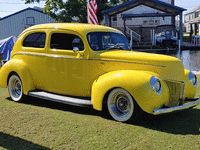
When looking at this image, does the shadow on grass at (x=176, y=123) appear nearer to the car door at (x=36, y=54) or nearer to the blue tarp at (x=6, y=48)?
the car door at (x=36, y=54)

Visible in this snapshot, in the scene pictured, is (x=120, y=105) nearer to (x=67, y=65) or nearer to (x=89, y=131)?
(x=89, y=131)

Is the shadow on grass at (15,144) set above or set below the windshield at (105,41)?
below

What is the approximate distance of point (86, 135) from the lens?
386 cm

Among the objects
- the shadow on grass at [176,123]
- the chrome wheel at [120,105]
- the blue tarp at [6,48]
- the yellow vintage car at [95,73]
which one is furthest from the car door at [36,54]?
the blue tarp at [6,48]

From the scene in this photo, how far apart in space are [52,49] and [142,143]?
300 centimetres

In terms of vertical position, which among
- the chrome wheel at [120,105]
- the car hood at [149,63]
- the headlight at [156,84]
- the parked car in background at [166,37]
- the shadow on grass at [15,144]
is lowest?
the shadow on grass at [15,144]

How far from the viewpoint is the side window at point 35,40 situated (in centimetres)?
565

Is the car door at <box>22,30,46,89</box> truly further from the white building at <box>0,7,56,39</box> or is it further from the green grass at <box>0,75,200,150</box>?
the white building at <box>0,7,56,39</box>

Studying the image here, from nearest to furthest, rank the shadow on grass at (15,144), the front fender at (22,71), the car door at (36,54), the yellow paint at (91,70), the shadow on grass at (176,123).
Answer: the shadow on grass at (15,144), the shadow on grass at (176,123), the yellow paint at (91,70), the car door at (36,54), the front fender at (22,71)

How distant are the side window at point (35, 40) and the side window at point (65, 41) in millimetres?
308

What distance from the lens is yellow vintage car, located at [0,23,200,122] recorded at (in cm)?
418

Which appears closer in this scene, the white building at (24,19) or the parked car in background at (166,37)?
the parked car in background at (166,37)

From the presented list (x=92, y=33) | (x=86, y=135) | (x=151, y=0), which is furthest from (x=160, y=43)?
(x=86, y=135)

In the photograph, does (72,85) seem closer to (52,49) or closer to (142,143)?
(52,49)
